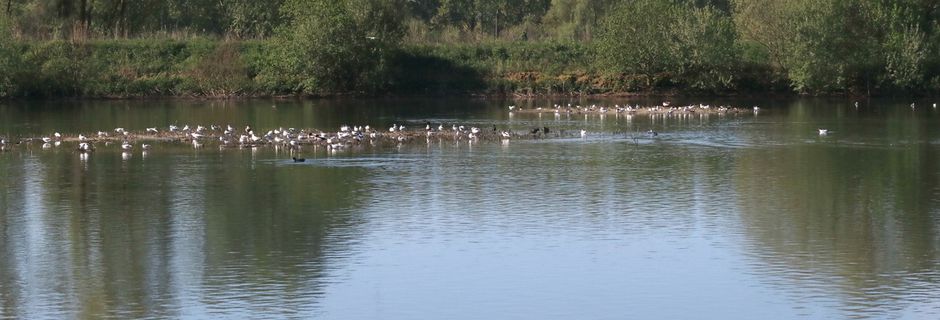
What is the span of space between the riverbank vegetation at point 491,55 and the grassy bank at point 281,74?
76mm

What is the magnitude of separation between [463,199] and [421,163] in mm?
7378

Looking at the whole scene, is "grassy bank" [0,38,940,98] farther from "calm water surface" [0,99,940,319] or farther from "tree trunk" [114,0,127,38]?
"calm water surface" [0,99,940,319]

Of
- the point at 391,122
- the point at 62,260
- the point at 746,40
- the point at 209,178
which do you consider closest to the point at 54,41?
the point at 391,122

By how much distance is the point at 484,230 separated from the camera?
25.8 m

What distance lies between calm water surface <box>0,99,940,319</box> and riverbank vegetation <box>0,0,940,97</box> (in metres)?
26.6

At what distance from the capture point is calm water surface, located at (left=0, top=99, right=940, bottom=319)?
65.3ft

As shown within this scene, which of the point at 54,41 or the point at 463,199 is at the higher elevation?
the point at 54,41

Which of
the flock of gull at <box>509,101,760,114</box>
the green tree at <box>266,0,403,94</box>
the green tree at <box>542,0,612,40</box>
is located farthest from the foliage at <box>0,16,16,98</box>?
the green tree at <box>542,0,612,40</box>

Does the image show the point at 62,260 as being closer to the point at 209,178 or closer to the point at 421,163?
the point at 209,178

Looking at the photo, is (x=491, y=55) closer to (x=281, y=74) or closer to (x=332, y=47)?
(x=332, y=47)

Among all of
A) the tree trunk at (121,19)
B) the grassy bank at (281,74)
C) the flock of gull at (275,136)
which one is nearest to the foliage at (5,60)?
the grassy bank at (281,74)

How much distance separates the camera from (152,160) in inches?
1485

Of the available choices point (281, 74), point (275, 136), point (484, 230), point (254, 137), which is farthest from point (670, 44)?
point (484, 230)

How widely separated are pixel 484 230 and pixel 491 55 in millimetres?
50891
